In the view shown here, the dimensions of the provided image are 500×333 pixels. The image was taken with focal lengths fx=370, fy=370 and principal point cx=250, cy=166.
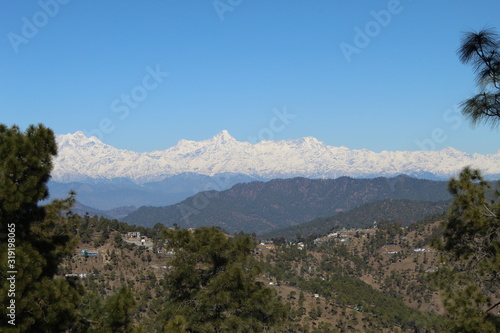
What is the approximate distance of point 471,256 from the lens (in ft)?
34.1

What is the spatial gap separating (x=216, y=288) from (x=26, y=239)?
6.46 metres

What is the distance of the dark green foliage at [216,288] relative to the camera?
12703 millimetres

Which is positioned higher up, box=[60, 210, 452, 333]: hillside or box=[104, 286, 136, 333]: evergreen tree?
box=[104, 286, 136, 333]: evergreen tree

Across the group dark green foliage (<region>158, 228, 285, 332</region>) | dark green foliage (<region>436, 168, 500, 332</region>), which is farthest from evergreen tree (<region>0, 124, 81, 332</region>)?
dark green foliage (<region>436, 168, 500, 332</region>)

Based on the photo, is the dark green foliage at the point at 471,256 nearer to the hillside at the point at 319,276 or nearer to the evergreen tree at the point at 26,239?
the evergreen tree at the point at 26,239

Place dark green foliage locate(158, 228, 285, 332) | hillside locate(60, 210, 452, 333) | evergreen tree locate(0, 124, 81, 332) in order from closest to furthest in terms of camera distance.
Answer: evergreen tree locate(0, 124, 81, 332)
dark green foliage locate(158, 228, 285, 332)
hillside locate(60, 210, 452, 333)

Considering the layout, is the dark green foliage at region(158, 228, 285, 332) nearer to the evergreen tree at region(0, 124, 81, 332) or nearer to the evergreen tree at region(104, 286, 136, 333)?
the evergreen tree at region(104, 286, 136, 333)

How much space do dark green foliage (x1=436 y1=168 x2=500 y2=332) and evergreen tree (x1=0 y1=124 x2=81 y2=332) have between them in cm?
901

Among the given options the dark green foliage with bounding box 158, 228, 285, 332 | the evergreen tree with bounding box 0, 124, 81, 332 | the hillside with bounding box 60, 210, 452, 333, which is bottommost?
the hillside with bounding box 60, 210, 452, 333

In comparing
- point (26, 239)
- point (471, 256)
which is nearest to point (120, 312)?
point (26, 239)

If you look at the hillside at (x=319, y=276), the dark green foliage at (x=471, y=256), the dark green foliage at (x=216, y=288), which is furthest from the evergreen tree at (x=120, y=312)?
the hillside at (x=319, y=276)

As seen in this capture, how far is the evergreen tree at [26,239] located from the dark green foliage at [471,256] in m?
9.01

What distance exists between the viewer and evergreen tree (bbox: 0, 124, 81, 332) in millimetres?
6863

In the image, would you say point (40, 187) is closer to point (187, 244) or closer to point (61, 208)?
point (61, 208)
